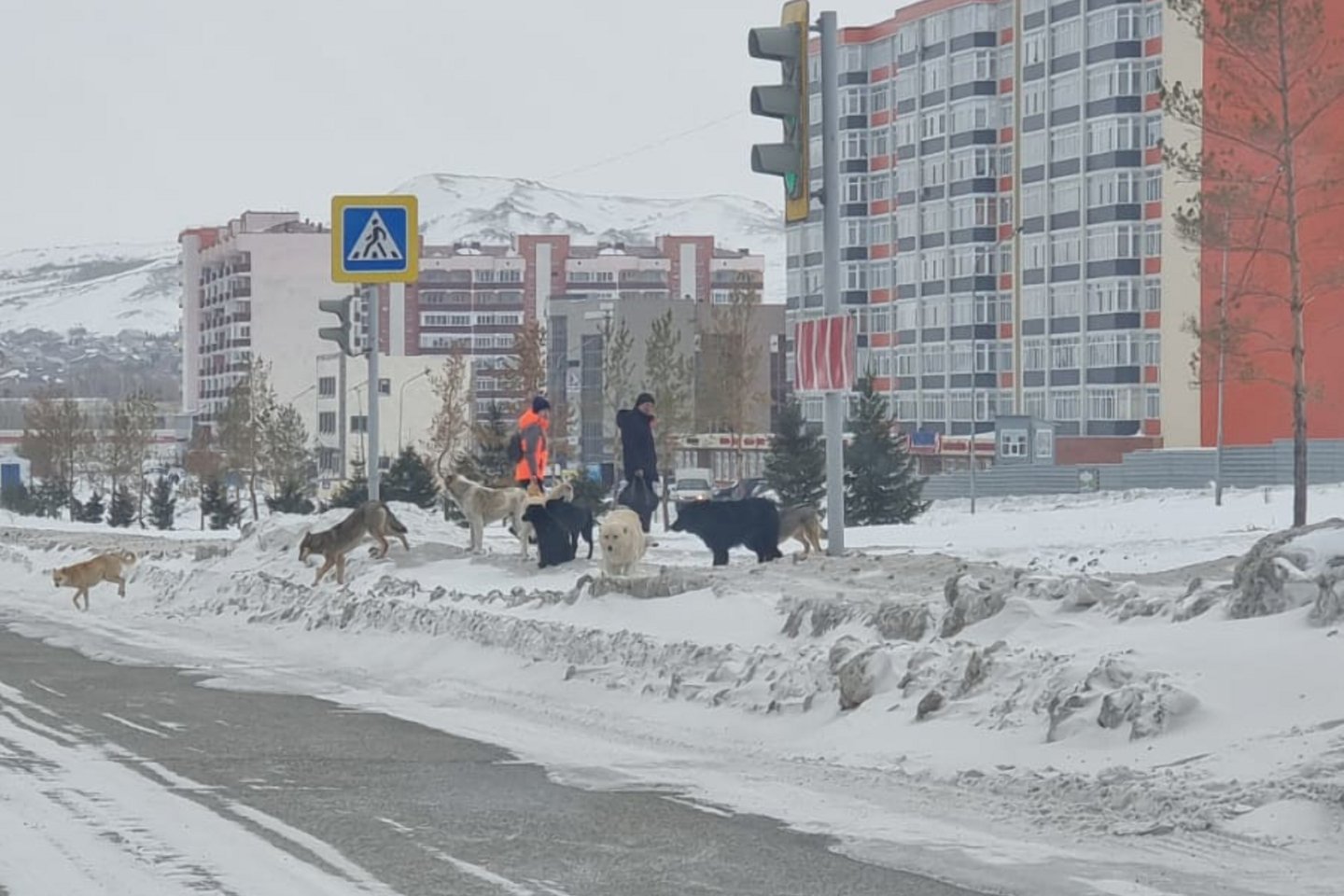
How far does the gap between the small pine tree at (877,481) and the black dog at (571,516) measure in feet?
111

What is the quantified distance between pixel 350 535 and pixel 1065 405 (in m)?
77.4

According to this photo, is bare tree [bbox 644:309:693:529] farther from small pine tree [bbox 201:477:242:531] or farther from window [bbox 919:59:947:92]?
window [bbox 919:59:947:92]

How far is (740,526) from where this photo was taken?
63.0 ft

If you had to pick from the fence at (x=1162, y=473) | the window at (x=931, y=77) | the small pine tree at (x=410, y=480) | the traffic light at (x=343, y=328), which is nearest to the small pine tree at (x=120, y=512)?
the small pine tree at (x=410, y=480)

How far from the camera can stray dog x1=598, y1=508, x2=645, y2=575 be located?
1694 cm

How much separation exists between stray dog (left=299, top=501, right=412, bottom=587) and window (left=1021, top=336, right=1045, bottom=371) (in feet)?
256

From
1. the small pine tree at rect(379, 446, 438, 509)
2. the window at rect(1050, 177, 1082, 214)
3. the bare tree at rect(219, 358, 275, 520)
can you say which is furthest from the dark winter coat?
the window at rect(1050, 177, 1082, 214)

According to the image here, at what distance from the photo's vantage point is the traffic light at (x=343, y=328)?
840 inches

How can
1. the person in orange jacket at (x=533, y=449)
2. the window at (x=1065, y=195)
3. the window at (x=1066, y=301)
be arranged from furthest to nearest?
1. the window at (x=1066, y=301)
2. the window at (x=1065, y=195)
3. the person in orange jacket at (x=533, y=449)

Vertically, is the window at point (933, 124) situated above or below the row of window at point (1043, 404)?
above

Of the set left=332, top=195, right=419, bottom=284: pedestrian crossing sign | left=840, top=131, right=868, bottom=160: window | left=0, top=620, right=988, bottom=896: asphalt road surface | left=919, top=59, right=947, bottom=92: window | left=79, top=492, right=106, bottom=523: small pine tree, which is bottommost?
left=79, top=492, right=106, bottom=523: small pine tree

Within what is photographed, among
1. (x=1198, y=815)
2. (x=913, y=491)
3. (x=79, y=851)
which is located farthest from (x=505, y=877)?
(x=913, y=491)

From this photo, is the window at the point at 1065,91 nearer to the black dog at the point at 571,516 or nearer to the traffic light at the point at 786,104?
the black dog at the point at 571,516

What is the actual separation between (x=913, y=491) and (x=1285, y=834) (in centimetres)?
4780
